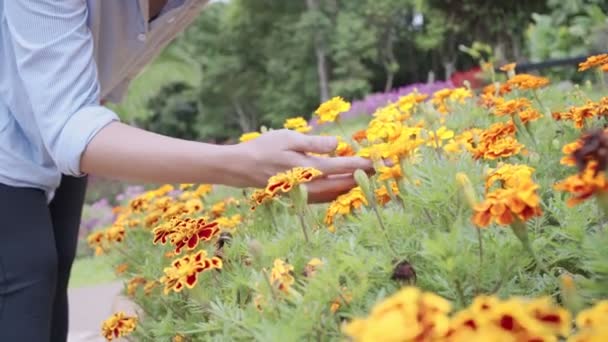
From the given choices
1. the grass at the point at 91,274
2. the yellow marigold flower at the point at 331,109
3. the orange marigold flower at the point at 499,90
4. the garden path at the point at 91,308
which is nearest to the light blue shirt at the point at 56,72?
the yellow marigold flower at the point at 331,109

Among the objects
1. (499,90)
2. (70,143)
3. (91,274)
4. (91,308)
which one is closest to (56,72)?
(70,143)

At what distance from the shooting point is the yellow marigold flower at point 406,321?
19.8 inches

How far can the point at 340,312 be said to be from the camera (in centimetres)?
89

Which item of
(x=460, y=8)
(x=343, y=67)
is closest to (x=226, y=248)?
(x=460, y=8)

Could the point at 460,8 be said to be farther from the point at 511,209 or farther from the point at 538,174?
the point at 511,209

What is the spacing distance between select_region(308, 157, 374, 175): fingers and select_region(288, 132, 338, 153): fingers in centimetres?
2

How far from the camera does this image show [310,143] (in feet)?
3.83

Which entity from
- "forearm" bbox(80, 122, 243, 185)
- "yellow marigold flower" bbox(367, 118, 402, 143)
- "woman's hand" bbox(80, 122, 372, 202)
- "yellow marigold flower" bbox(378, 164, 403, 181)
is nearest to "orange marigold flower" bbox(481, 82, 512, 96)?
"yellow marigold flower" bbox(367, 118, 402, 143)

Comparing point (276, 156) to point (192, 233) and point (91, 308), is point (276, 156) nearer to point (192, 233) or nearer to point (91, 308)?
point (192, 233)

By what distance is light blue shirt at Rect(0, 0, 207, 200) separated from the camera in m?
1.14

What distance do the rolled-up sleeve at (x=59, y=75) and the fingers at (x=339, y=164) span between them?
340mm

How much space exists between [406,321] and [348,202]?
2.39ft

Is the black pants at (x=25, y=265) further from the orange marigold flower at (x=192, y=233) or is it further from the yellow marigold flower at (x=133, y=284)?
the yellow marigold flower at (x=133, y=284)

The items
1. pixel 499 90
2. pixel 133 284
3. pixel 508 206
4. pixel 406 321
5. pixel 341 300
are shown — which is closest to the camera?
pixel 406 321
